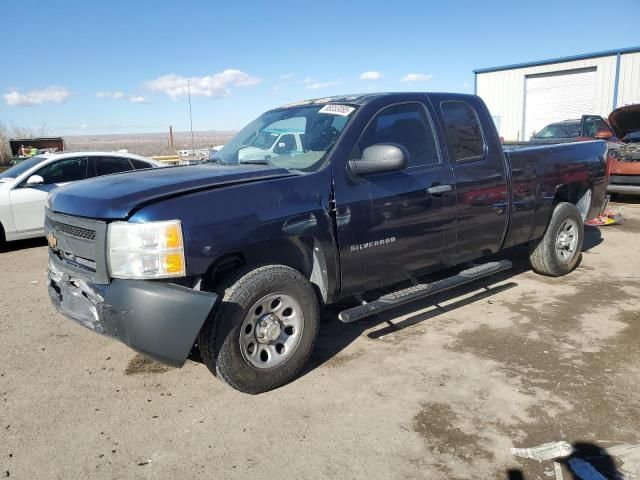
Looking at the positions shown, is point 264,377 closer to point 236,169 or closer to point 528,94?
point 236,169

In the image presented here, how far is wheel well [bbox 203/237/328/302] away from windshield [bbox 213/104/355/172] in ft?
1.80

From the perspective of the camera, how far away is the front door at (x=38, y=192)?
8008 millimetres

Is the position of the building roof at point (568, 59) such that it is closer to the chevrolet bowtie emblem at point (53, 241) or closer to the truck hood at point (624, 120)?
the truck hood at point (624, 120)

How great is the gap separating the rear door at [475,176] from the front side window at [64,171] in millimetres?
6292

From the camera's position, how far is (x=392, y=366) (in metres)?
3.82

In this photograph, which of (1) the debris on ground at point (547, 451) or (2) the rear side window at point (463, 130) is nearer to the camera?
(1) the debris on ground at point (547, 451)

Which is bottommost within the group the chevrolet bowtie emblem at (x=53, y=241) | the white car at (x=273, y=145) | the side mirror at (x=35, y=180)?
the chevrolet bowtie emblem at (x=53, y=241)

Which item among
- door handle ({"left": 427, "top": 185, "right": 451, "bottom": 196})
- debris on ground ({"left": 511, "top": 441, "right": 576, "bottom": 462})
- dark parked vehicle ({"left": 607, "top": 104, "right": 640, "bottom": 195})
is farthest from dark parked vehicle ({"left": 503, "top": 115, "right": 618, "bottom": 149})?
debris on ground ({"left": 511, "top": 441, "right": 576, "bottom": 462})

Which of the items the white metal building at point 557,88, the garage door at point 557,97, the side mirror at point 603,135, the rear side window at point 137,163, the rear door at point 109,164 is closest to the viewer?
the rear door at point 109,164

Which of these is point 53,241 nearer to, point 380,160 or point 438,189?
point 380,160

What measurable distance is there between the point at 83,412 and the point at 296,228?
177 centimetres

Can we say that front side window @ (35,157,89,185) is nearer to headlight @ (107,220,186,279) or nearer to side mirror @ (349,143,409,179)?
headlight @ (107,220,186,279)

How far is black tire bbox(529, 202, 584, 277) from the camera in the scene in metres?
5.72

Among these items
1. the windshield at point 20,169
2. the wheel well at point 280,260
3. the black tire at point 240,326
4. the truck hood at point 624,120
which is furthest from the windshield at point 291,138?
the truck hood at point 624,120
